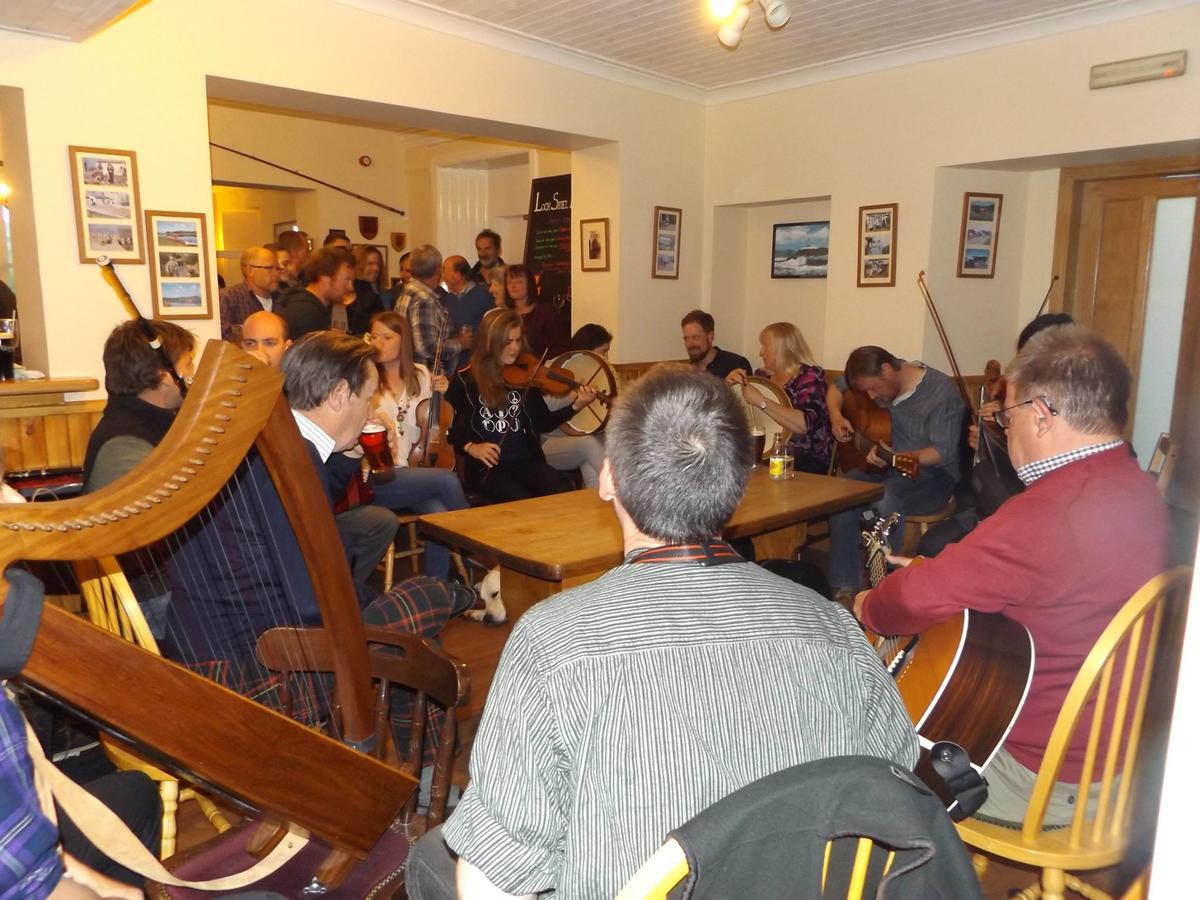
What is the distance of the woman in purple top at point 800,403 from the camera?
4203 millimetres

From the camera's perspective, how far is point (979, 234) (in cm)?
509

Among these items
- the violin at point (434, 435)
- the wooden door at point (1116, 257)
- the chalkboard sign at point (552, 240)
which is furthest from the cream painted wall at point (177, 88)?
the wooden door at point (1116, 257)

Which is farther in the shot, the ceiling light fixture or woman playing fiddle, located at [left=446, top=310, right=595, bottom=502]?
woman playing fiddle, located at [left=446, top=310, right=595, bottom=502]

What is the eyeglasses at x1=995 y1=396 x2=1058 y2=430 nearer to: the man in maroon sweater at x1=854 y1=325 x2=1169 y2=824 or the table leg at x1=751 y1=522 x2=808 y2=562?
the man in maroon sweater at x1=854 y1=325 x2=1169 y2=824

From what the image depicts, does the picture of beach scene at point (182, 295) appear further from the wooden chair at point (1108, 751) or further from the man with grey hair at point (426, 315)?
the wooden chair at point (1108, 751)

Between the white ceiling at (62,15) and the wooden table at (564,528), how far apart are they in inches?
81.3

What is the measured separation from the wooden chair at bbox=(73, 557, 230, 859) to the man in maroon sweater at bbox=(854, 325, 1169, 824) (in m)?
1.38

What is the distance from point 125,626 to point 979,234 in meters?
4.88

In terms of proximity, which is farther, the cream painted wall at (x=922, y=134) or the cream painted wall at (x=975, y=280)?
the cream painted wall at (x=975, y=280)

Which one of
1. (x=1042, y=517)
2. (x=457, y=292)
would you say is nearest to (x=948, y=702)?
(x=1042, y=517)

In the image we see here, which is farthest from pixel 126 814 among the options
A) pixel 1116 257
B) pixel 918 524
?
pixel 1116 257

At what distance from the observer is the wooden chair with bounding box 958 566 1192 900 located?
4.37ft

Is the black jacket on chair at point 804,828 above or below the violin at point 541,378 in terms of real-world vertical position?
below

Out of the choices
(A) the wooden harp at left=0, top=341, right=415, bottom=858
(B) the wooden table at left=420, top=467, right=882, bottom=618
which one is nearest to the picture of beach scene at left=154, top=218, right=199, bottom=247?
(B) the wooden table at left=420, top=467, right=882, bottom=618
